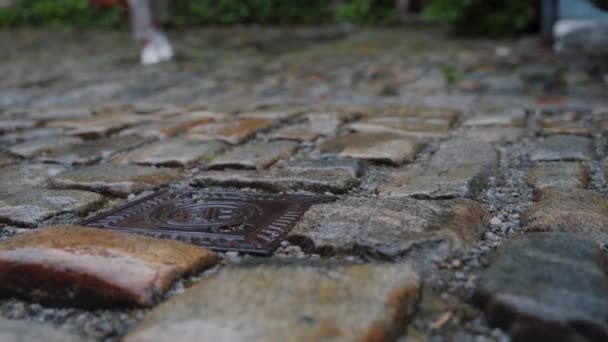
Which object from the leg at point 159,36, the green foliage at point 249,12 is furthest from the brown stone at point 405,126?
the green foliage at point 249,12

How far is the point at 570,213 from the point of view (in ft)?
4.08

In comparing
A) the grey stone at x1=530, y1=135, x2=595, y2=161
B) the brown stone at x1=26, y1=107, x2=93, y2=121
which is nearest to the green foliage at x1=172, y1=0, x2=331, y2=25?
the brown stone at x1=26, y1=107, x2=93, y2=121

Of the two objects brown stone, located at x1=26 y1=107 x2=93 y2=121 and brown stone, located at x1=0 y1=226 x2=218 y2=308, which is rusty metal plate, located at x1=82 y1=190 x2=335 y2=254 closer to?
brown stone, located at x1=0 y1=226 x2=218 y2=308

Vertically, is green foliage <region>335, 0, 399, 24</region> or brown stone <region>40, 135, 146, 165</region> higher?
green foliage <region>335, 0, 399, 24</region>

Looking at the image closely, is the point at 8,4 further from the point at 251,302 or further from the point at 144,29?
the point at 251,302

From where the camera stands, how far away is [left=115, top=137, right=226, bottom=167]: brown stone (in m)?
1.89

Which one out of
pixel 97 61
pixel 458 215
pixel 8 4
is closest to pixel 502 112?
pixel 458 215

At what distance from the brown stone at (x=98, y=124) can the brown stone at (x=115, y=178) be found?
1.99 ft

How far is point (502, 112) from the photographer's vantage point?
2.59 metres

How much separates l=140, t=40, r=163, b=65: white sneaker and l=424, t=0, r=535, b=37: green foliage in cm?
235

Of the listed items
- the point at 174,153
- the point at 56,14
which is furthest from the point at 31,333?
the point at 56,14

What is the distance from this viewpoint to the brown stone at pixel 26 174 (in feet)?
5.60

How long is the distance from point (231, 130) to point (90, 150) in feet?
1.73

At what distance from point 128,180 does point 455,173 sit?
903 mm
